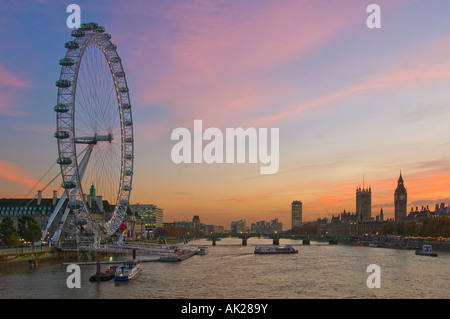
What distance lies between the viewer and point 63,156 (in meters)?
64.0

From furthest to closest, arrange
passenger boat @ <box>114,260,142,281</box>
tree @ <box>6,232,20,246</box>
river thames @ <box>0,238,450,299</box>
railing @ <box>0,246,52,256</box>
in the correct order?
tree @ <box>6,232,20,246</box> → railing @ <box>0,246,52,256</box> → passenger boat @ <box>114,260,142,281</box> → river thames @ <box>0,238,450,299</box>

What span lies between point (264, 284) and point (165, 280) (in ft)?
34.8

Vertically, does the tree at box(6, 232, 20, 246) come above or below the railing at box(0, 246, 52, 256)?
above

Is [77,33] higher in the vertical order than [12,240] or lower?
higher

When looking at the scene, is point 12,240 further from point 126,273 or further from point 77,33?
point 77,33

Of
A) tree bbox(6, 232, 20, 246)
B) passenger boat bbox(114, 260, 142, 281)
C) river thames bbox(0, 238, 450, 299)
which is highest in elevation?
tree bbox(6, 232, 20, 246)

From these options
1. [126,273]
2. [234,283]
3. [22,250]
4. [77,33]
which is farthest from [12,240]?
[234,283]

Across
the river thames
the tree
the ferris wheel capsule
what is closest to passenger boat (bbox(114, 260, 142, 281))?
the river thames

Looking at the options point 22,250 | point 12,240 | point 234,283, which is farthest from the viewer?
point 12,240

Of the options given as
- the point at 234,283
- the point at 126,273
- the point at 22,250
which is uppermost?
the point at 22,250

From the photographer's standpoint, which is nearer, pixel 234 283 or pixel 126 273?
pixel 234 283

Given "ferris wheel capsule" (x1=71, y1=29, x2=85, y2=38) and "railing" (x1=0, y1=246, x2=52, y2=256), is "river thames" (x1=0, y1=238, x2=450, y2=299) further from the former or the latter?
"ferris wheel capsule" (x1=71, y1=29, x2=85, y2=38)

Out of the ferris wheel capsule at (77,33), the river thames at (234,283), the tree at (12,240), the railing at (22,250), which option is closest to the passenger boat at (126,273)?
the river thames at (234,283)
